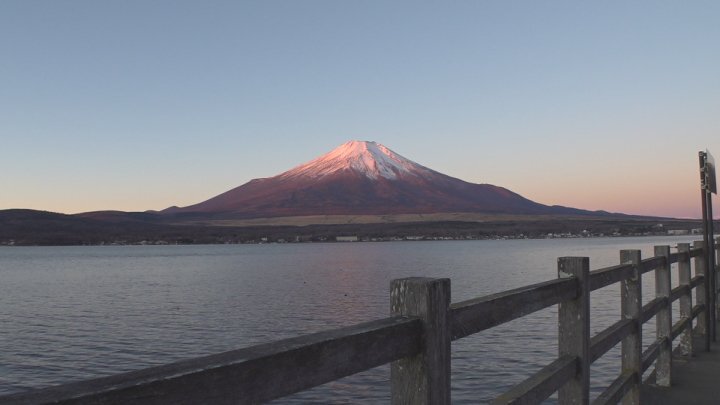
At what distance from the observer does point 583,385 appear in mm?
5031

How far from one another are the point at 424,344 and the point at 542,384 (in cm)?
183

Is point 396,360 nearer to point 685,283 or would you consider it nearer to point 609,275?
point 609,275

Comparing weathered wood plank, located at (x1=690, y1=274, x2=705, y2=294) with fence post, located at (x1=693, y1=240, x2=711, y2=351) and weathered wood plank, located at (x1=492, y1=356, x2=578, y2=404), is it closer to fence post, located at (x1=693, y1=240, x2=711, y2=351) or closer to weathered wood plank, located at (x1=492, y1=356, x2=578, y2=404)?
fence post, located at (x1=693, y1=240, x2=711, y2=351)

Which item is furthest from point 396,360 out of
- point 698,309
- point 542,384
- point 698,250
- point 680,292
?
point 698,250

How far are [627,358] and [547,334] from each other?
56.7 feet

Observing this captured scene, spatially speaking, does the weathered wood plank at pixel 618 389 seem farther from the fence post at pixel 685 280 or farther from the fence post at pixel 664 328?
the fence post at pixel 685 280

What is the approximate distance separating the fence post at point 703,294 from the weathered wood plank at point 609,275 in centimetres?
536

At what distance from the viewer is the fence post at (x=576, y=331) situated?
4.99 m

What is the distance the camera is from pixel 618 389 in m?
6.61

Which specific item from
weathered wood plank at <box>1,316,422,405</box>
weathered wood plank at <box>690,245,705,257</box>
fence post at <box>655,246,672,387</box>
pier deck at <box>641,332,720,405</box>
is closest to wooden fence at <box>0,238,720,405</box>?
weathered wood plank at <box>1,316,422,405</box>

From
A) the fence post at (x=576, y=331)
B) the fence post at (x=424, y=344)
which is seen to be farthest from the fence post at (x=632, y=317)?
the fence post at (x=424, y=344)

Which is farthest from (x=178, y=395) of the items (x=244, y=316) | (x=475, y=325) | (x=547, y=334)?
(x=244, y=316)

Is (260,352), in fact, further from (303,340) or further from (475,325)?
(475,325)

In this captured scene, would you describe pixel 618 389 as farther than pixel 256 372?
Yes
